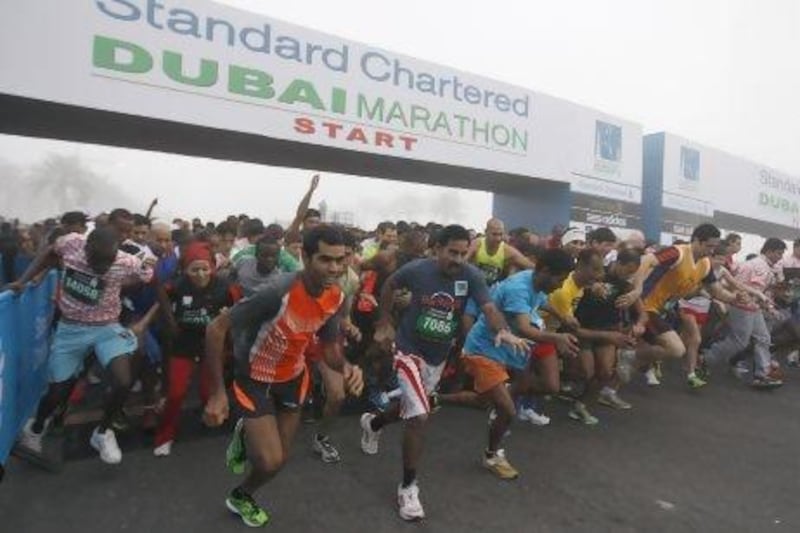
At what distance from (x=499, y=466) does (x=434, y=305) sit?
1508 millimetres

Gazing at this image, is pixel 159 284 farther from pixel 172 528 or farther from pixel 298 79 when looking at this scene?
pixel 298 79

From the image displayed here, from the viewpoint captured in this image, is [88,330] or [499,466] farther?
[499,466]

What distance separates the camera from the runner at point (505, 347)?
15.9 feet

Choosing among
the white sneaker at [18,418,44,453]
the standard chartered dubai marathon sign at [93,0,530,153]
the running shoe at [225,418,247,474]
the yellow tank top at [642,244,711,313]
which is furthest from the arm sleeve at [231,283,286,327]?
the standard chartered dubai marathon sign at [93,0,530,153]

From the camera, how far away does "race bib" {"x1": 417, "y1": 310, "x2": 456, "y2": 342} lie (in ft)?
14.8

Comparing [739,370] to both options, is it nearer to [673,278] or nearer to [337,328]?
[673,278]

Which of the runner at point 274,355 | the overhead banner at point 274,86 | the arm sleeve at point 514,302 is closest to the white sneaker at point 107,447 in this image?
the runner at point 274,355

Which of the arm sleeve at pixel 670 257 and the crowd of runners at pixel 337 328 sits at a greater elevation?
the arm sleeve at pixel 670 257

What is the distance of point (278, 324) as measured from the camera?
372 centimetres

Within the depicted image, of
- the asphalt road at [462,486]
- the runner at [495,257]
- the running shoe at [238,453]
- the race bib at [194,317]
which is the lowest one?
the asphalt road at [462,486]

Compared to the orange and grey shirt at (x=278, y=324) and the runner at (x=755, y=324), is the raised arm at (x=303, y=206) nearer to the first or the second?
the orange and grey shirt at (x=278, y=324)

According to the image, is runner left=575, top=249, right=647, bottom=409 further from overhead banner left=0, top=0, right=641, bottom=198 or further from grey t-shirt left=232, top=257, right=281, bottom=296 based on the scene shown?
overhead banner left=0, top=0, right=641, bottom=198

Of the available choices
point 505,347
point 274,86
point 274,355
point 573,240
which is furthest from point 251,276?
point 274,86

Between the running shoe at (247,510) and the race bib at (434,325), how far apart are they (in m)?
1.62
